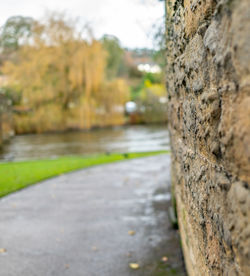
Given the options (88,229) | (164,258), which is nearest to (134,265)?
(164,258)

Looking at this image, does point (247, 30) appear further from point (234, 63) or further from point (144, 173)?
point (144, 173)

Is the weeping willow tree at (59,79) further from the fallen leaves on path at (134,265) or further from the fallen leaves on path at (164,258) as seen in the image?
the fallen leaves on path at (134,265)

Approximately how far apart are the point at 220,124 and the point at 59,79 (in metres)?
31.1

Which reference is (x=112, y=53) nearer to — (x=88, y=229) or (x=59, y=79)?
(x=59, y=79)

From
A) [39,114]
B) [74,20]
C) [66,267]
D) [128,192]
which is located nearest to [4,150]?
[39,114]

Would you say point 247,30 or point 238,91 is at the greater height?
point 247,30

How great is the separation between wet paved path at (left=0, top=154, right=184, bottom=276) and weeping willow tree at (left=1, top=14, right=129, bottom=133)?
22171mm

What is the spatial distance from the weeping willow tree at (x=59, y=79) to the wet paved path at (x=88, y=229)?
22171 millimetres

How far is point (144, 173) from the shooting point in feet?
34.8

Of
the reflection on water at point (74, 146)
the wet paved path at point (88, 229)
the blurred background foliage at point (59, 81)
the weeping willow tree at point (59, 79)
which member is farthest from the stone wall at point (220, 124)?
the weeping willow tree at point (59, 79)

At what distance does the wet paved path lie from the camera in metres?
4.43

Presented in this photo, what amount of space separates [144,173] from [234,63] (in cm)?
945

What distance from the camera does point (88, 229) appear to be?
573cm

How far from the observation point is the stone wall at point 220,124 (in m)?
1.21
